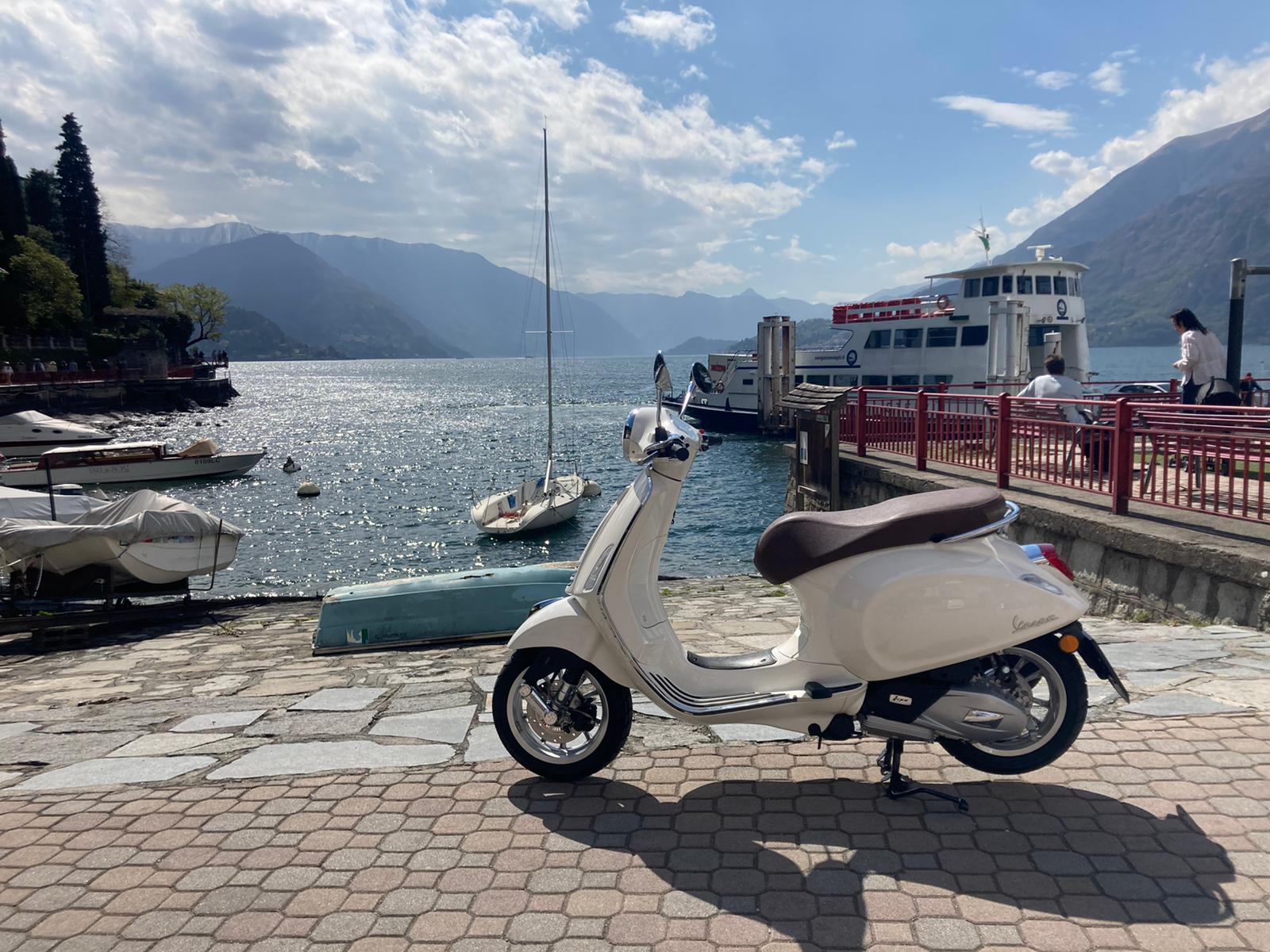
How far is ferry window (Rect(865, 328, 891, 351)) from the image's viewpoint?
28766 millimetres

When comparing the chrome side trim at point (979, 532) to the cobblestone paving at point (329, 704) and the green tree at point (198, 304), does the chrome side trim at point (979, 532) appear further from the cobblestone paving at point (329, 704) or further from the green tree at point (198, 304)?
the green tree at point (198, 304)

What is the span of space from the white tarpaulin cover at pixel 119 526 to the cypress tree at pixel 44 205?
7540cm

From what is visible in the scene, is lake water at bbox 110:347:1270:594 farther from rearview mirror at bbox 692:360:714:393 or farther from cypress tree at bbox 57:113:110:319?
cypress tree at bbox 57:113:110:319

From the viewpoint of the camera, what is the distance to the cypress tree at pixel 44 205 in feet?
234

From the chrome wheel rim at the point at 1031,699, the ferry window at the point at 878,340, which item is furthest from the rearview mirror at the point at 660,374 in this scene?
the ferry window at the point at 878,340

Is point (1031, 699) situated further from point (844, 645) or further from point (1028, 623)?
point (844, 645)

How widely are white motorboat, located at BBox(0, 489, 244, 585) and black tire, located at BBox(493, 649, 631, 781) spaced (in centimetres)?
752

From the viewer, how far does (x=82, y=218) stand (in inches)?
2773

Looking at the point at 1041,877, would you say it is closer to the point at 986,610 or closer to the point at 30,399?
the point at 986,610

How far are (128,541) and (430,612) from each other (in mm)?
4895

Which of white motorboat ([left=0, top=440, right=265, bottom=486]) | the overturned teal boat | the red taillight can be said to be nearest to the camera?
the red taillight

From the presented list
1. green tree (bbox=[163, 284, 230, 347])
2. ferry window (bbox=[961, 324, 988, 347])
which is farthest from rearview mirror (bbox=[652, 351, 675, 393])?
green tree (bbox=[163, 284, 230, 347])

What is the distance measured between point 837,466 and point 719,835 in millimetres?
9322

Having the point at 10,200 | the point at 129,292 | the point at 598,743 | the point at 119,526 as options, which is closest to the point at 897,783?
the point at 598,743
